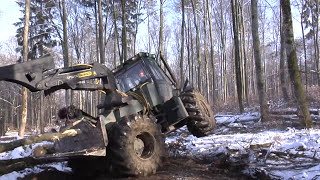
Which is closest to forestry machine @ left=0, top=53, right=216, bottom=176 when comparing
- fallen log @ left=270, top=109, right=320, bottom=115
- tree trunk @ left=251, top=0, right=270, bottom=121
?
tree trunk @ left=251, top=0, right=270, bottom=121

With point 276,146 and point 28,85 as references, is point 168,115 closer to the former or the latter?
point 276,146

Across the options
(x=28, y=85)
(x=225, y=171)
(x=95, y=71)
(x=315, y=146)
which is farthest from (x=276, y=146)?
(x=28, y=85)

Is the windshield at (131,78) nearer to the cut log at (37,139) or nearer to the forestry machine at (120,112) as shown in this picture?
the forestry machine at (120,112)

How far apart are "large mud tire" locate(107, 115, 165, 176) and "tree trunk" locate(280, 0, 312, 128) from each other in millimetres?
5343

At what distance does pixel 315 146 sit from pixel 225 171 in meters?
1.98

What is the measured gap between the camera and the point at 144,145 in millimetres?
6387

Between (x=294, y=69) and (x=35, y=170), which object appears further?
(x=294, y=69)

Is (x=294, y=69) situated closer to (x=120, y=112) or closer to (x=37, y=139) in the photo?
(x=120, y=112)

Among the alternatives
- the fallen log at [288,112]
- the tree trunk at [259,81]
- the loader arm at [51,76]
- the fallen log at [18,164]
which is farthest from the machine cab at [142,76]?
the fallen log at [288,112]

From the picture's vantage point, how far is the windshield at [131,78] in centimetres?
765

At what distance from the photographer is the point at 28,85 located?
504 centimetres

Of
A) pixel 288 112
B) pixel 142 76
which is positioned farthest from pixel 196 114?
pixel 288 112

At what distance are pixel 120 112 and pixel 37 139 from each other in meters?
1.82

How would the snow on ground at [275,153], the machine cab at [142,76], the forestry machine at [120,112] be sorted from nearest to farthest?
the snow on ground at [275,153] < the forestry machine at [120,112] < the machine cab at [142,76]
